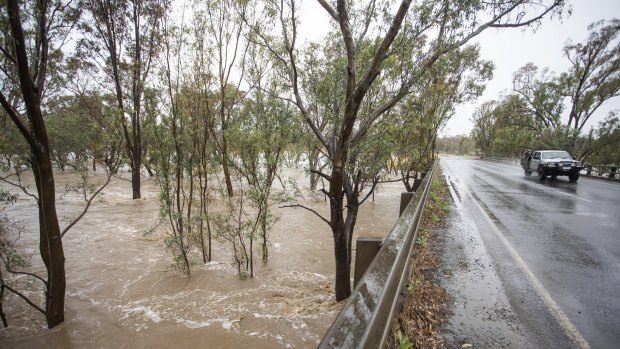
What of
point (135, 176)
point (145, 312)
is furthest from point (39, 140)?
point (135, 176)

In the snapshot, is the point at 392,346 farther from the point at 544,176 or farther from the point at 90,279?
the point at 544,176

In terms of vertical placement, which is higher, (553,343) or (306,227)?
(553,343)

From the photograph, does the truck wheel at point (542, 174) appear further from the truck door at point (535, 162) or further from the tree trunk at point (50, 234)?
the tree trunk at point (50, 234)

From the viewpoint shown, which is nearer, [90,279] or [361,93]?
[361,93]

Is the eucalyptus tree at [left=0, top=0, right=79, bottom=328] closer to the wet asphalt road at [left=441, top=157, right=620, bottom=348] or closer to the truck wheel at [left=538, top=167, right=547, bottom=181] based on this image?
the wet asphalt road at [left=441, top=157, right=620, bottom=348]

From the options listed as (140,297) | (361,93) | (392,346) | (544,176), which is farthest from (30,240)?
(544,176)

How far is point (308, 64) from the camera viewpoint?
8.53 meters

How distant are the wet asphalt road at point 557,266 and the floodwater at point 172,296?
3.85 m

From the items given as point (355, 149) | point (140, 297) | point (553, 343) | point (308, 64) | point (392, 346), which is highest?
point (308, 64)

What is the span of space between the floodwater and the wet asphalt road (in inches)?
151

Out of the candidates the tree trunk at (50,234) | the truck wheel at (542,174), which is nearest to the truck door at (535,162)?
the truck wheel at (542,174)

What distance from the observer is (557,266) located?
4828 millimetres

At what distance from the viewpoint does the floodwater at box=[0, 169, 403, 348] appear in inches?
244

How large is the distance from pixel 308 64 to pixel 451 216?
19.3ft
